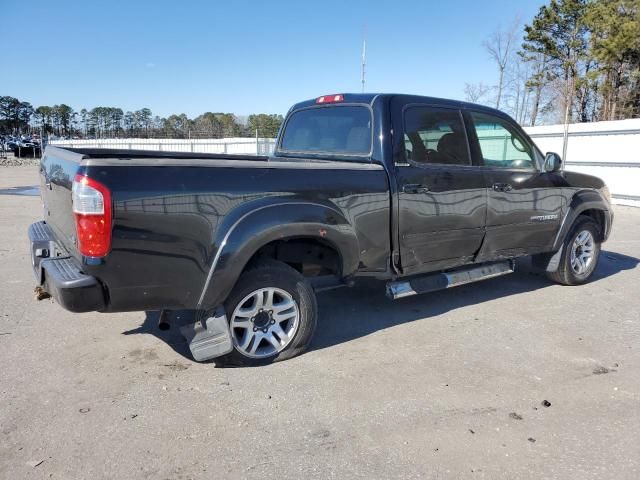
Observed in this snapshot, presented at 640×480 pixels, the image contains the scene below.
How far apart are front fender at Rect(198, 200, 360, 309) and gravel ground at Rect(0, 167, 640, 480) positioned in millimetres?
689

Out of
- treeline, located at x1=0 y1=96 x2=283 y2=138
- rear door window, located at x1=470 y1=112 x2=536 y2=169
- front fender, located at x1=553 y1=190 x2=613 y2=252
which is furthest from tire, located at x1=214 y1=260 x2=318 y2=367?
treeline, located at x1=0 y1=96 x2=283 y2=138

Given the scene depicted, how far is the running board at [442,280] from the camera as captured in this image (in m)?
4.30

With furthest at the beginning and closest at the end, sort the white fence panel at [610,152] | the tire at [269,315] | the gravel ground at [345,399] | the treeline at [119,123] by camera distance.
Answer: the treeline at [119,123] < the white fence panel at [610,152] < the tire at [269,315] < the gravel ground at [345,399]

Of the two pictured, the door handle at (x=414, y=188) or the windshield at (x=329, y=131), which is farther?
the windshield at (x=329, y=131)

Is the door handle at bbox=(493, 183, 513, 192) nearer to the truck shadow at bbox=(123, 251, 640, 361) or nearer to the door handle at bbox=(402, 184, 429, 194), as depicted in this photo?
the door handle at bbox=(402, 184, 429, 194)

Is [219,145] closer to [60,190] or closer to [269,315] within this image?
[60,190]

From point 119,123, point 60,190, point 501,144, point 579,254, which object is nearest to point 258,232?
point 60,190

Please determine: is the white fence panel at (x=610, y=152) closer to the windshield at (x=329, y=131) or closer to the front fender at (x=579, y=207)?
the front fender at (x=579, y=207)

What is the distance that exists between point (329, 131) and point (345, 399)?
2561 mm

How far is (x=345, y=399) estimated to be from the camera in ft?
10.6

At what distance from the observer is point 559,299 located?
5.45 metres

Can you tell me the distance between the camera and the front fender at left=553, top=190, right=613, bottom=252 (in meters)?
5.55

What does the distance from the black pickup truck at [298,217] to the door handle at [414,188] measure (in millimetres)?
15

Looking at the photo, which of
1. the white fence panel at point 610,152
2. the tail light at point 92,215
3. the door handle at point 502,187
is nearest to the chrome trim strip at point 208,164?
the tail light at point 92,215
